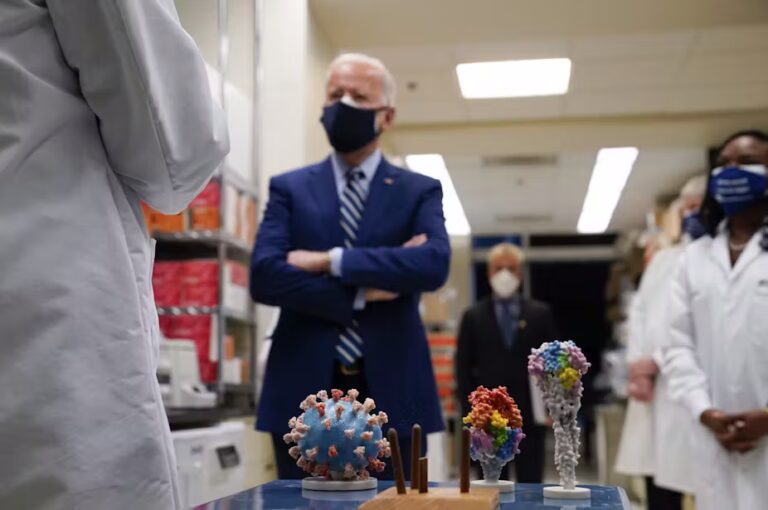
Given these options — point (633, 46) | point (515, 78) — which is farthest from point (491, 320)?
point (515, 78)

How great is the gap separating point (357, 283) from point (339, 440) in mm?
697

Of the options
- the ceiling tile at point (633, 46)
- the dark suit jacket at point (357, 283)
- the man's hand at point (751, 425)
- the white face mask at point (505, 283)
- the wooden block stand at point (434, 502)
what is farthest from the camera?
the ceiling tile at point (633, 46)

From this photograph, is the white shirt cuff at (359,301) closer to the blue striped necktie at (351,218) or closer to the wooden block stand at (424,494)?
the blue striped necktie at (351,218)

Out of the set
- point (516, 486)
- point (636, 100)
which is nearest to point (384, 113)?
point (516, 486)

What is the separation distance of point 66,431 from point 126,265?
214mm

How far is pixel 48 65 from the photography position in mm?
1168

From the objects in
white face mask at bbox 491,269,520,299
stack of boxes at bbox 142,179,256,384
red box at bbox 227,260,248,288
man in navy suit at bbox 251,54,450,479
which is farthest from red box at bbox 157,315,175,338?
man in navy suit at bbox 251,54,450,479

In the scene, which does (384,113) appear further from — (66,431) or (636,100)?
(636,100)

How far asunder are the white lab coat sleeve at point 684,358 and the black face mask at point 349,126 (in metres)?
1.22

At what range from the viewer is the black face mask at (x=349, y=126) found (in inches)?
80.1

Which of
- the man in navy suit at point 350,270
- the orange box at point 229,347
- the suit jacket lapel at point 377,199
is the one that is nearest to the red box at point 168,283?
the orange box at point 229,347

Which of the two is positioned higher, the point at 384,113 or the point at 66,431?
the point at 384,113

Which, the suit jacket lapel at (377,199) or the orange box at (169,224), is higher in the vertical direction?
the orange box at (169,224)

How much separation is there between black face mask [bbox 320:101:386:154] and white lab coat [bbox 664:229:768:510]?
1181 millimetres
